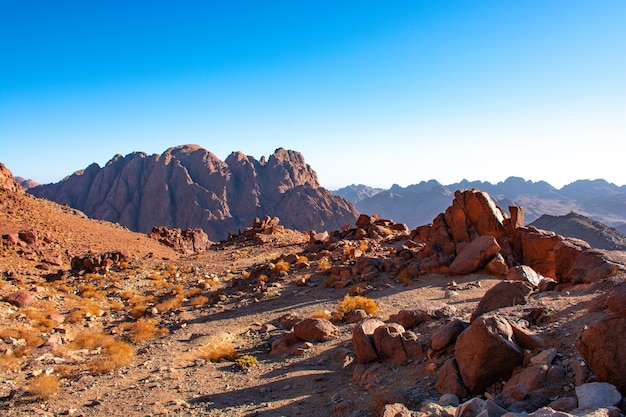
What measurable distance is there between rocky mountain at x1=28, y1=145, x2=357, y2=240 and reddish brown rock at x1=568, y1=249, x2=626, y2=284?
8446cm

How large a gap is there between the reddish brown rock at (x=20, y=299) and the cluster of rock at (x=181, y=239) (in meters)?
23.4

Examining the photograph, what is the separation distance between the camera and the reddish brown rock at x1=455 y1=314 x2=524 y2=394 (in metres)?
6.58

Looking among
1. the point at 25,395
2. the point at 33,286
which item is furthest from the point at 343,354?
the point at 33,286

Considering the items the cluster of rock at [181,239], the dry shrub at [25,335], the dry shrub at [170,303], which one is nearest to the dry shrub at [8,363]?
the dry shrub at [25,335]

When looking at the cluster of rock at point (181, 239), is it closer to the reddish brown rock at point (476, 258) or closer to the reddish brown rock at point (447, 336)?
the reddish brown rock at point (476, 258)

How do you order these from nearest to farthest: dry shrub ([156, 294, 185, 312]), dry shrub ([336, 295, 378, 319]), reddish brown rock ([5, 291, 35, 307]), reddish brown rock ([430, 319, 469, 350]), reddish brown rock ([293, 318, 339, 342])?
reddish brown rock ([430, 319, 469, 350]) → reddish brown rock ([293, 318, 339, 342]) → dry shrub ([336, 295, 378, 319]) → reddish brown rock ([5, 291, 35, 307]) → dry shrub ([156, 294, 185, 312])

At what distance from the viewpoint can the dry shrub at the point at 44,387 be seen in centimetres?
885

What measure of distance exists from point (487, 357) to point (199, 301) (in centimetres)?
1429

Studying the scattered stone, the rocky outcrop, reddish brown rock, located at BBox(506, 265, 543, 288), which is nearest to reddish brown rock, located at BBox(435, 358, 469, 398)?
the scattered stone

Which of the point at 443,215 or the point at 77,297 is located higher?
the point at 443,215

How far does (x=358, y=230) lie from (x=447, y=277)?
13011 mm

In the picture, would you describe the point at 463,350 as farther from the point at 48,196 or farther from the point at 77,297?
the point at 48,196

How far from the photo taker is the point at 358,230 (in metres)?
30.3

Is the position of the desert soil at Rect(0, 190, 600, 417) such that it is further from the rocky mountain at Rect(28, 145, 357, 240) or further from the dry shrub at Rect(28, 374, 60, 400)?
the rocky mountain at Rect(28, 145, 357, 240)
